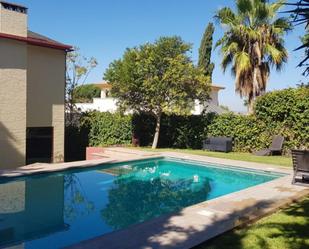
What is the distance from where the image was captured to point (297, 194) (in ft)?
33.5

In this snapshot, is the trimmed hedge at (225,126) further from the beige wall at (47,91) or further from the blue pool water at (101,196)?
the beige wall at (47,91)

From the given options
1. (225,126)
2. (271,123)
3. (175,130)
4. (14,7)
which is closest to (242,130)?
(225,126)

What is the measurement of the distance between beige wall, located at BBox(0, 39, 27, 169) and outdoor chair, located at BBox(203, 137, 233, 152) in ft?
33.6

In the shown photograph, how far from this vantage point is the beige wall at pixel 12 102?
16.8 meters

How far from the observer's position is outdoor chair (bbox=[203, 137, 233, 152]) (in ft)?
70.3

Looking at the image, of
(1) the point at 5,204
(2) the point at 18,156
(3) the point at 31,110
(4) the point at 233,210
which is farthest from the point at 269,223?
(3) the point at 31,110

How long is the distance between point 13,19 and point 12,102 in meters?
3.72

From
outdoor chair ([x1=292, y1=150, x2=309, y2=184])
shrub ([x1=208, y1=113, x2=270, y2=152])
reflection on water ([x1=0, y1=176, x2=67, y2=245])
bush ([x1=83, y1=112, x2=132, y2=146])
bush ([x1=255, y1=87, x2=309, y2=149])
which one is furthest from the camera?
bush ([x1=83, y1=112, x2=132, y2=146])

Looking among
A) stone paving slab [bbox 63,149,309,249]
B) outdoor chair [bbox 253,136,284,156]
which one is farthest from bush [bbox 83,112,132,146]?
stone paving slab [bbox 63,149,309,249]

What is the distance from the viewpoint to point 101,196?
12.6 m

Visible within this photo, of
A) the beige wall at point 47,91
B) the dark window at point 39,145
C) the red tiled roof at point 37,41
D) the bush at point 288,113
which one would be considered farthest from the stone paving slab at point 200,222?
the dark window at point 39,145

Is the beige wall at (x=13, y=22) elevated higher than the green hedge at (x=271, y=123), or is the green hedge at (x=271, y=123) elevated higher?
the beige wall at (x=13, y=22)

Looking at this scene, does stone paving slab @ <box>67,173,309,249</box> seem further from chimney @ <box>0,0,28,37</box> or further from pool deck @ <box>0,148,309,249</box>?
chimney @ <box>0,0,28,37</box>

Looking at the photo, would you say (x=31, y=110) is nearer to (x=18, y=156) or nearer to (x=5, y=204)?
(x=18, y=156)
